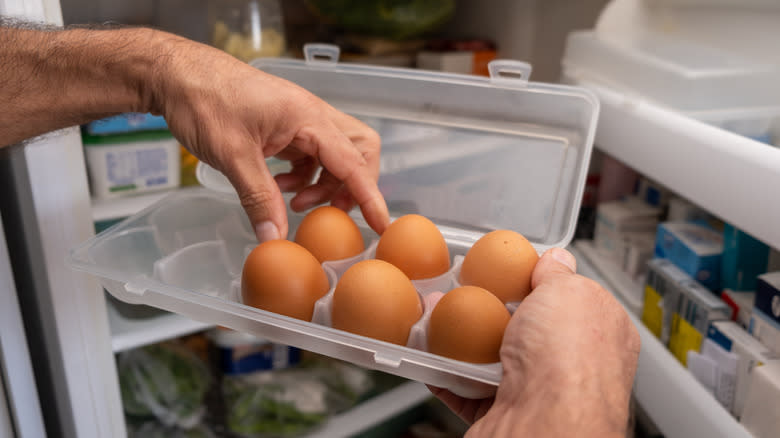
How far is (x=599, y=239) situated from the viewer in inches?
43.5

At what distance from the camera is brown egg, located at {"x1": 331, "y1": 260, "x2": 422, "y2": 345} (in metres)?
0.59

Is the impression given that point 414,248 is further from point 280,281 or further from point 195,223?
point 195,223

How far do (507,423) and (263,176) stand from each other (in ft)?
1.25

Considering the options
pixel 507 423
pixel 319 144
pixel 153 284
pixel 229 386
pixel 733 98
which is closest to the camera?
pixel 507 423

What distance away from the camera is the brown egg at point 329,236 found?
2.41ft

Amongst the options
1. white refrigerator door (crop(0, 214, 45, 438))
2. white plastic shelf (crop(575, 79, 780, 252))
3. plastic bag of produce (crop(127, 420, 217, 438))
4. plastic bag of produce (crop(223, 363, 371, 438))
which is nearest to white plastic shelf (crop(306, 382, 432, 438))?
plastic bag of produce (crop(223, 363, 371, 438))

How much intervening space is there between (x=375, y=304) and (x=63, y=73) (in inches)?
18.8

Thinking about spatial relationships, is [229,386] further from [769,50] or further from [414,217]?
[769,50]

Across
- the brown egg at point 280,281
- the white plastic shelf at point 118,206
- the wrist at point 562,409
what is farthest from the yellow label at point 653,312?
the white plastic shelf at point 118,206

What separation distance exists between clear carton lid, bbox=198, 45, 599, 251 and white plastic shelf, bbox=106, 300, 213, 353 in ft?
1.04

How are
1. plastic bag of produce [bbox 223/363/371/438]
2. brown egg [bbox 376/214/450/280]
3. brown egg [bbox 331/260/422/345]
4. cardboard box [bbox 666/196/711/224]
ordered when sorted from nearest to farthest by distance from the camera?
brown egg [bbox 331/260/422/345] → brown egg [bbox 376/214/450/280] → cardboard box [bbox 666/196/711/224] → plastic bag of produce [bbox 223/363/371/438]

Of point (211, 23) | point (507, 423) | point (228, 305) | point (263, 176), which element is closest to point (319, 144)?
point (263, 176)

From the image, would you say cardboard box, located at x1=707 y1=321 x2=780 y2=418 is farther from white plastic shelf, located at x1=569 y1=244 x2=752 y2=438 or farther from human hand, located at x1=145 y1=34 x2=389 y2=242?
human hand, located at x1=145 y1=34 x2=389 y2=242

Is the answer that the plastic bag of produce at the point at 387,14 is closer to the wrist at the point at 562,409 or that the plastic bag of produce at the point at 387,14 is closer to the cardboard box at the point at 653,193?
the cardboard box at the point at 653,193
